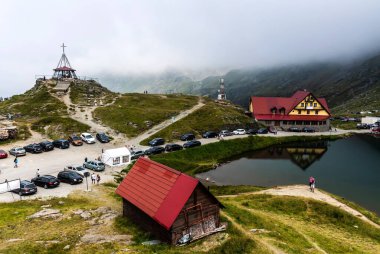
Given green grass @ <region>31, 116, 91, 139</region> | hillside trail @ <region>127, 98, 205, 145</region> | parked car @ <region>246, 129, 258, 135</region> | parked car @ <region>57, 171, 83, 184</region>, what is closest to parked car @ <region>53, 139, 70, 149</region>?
green grass @ <region>31, 116, 91, 139</region>

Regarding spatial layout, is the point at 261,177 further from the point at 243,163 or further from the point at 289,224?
the point at 289,224

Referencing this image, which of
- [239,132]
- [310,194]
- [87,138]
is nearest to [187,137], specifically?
[239,132]

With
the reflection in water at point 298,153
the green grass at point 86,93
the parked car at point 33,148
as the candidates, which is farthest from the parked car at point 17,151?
the reflection in water at point 298,153

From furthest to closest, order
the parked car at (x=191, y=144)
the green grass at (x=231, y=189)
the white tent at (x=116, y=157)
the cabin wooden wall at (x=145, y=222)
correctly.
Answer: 1. the parked car at (x=191, y=144)
2. the white tent at (x=116, y=157)
3. the green grass at (x=231, y=189)
4. the cabin wooden wall at (x=145, y=222)

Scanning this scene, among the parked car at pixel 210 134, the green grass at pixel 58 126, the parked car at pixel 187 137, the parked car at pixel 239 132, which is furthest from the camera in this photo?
the parked car at pixel 239 132

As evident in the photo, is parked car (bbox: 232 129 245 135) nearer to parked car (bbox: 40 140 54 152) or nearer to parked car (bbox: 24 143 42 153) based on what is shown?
parked car (bbox: 40 140 54 152)

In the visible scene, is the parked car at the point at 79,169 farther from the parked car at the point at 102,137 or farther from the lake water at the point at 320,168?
the lake water at the point at 320,168
